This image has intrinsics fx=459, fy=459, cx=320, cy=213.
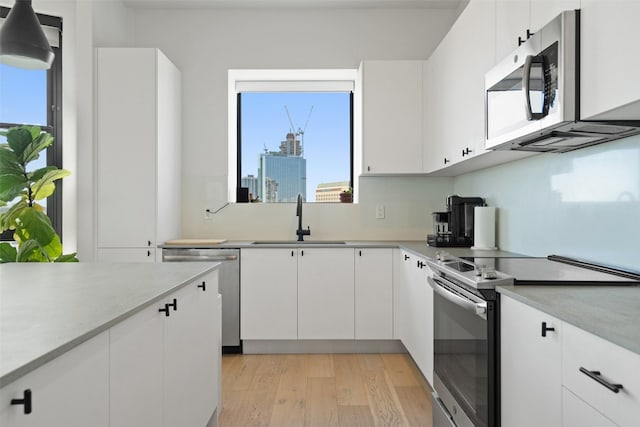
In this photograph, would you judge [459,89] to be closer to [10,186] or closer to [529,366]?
[529,366]

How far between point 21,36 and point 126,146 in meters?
1.57

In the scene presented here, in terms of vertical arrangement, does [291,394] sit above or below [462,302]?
below

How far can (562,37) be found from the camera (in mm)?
1565

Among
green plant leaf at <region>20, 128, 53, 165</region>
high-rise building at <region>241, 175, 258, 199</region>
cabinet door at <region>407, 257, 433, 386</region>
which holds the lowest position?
cabinet door at <region>407, 257, 433, 386</region>

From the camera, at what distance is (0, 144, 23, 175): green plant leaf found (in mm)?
2939

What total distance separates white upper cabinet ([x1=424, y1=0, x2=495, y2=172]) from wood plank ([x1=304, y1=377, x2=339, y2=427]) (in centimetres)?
161

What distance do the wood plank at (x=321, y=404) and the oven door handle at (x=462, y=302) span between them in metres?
0.88

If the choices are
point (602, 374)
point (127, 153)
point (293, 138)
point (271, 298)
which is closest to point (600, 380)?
point (602, 374)

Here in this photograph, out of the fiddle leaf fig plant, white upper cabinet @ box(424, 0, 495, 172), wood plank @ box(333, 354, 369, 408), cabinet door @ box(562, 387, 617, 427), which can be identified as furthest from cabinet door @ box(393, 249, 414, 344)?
the fiddle leaf fig plant

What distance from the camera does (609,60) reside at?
1.39 metres

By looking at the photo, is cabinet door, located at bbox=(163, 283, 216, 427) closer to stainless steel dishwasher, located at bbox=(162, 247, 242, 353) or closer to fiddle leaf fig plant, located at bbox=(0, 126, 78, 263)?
stainless steel dishwasher, located at bbox=(162, 247, 242, 353)

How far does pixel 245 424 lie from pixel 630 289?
6.02ft

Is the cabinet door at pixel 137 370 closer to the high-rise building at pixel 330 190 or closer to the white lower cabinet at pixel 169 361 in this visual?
the white lower cabinet at pixel 169 361

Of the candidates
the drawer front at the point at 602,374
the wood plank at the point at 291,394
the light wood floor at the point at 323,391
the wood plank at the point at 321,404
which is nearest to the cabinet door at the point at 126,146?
the light wood floor at the point at 323,391
